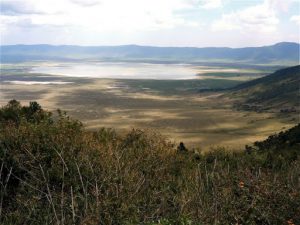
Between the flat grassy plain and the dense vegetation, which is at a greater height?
the dense vegetation

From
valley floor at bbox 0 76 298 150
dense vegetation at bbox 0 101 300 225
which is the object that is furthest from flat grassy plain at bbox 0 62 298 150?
dense vegetation at bbox 0 101 300 225

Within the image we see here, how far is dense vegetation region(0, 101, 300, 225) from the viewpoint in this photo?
22.6 m

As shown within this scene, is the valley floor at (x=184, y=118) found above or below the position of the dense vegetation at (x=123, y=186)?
below

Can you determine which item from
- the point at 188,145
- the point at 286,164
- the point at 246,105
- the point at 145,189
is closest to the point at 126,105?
the point at 246,105

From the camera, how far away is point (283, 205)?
23703mm

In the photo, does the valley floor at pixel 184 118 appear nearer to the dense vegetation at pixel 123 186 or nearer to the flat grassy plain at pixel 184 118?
the flat grassy plain at pixel 184 118

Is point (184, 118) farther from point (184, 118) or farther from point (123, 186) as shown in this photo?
point (123, 186)

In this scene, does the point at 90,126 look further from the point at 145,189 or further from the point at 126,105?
the point at 145,189

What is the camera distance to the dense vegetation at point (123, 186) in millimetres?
22578

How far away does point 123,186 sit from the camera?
25.4 metres

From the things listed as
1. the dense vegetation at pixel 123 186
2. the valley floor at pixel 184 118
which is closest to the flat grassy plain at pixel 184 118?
the valley floor at pixel 184 118

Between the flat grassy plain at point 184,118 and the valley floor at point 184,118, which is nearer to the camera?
the flat grassy plain at point 184,118

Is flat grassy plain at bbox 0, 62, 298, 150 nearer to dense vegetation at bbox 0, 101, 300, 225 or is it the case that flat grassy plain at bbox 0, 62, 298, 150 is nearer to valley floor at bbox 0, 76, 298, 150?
valley floor at bbox 0, 76, 298, 150

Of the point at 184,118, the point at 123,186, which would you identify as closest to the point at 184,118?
the point at 184,118
